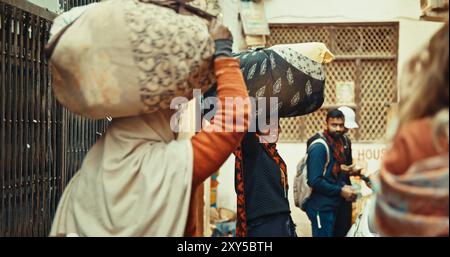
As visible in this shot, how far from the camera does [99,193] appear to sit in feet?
10.5

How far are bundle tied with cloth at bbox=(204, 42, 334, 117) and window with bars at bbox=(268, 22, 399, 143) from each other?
7.29 m

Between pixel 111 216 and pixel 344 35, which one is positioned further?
pixel 344 35

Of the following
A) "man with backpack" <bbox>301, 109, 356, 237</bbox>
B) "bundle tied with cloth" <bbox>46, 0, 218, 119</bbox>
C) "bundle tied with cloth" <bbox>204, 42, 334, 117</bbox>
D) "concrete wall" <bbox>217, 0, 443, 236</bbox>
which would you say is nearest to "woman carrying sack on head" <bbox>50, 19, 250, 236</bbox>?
"bundle tied with cloth" <bbox>46, 0, 218, 119</bbox>

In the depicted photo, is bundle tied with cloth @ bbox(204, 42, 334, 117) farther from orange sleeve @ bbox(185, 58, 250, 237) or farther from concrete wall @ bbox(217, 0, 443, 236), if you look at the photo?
concrete wall @ bbox(217, 0, 443, 236)

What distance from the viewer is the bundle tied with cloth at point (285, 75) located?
4.73 m

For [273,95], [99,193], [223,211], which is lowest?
[223,211]

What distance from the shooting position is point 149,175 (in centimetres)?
Result: 313

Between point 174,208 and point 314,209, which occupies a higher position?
point 174,208

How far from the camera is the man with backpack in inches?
331

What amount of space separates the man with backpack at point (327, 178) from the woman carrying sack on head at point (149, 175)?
5218 mm

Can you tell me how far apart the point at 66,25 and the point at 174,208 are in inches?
33.8
